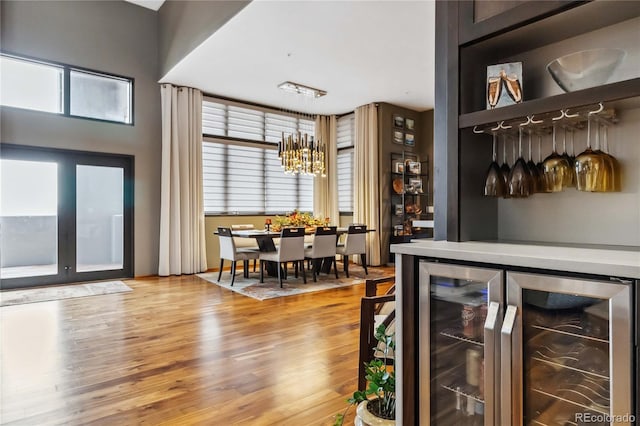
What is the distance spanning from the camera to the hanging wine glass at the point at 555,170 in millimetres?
1487

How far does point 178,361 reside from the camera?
2717mm

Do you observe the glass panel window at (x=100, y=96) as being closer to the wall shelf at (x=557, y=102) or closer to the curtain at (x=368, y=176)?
the curtain at (x=368, y=176)

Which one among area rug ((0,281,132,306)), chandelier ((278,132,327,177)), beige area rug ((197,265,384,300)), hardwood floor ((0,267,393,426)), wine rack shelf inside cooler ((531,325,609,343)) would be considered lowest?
hardwood floor ((0,267,393,426))

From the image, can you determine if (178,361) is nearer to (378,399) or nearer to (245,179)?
(378,399)

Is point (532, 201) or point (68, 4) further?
point (68, 4)

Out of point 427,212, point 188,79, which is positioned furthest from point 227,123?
point 427,212

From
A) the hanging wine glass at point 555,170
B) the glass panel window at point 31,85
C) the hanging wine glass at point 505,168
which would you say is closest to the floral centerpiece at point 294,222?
the glass panel window at point 31,85

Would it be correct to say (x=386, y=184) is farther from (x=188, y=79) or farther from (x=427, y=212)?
(x=188, y=79)

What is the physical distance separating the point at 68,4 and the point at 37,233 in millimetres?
3482

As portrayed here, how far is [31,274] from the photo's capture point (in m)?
5.35

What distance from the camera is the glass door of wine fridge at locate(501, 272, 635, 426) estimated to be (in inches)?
38.4

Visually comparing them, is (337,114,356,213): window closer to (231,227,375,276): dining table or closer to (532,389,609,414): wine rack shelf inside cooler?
(231,227,375,276): dining table

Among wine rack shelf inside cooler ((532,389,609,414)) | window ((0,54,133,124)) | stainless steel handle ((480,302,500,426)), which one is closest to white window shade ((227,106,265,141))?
window ((0,54,133,124))

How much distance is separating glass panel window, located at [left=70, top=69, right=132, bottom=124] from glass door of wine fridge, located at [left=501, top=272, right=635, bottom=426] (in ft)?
21.4
